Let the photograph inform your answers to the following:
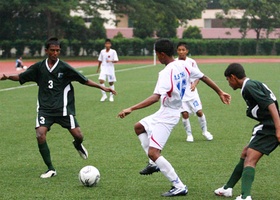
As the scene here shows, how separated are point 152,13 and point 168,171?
5036cm

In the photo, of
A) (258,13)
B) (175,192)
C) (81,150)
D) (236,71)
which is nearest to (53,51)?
(81,150)

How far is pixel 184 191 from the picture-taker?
25.0 ft

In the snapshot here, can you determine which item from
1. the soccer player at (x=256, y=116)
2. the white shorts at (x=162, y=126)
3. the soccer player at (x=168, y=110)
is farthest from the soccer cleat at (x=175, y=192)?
the soccer player at (x=256, y=116)

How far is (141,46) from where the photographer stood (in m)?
66.1

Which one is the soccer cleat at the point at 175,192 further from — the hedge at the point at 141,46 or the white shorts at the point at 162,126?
the hedge at the point at 141,46

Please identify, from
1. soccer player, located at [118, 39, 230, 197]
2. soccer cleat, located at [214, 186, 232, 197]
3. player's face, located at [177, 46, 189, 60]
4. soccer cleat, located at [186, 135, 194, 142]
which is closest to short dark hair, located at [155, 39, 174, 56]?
soccer player, located at [118, 39, 230, 197]

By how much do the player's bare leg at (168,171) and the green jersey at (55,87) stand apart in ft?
6.03

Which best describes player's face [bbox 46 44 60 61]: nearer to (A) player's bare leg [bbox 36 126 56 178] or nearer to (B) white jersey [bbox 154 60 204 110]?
(A) player's bare leg [bbox 36 126 56 178]

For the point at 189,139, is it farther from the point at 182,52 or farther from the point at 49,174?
the point at 49,174

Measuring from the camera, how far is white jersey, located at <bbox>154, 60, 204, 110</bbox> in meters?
7.40

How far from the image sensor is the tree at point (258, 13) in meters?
67.8

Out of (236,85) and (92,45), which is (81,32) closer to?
(92,45)

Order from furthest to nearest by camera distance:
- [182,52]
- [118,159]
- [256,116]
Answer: [182,52] < [118,159] < [256,116]

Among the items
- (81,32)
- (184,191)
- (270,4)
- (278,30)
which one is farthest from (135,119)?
(278,30)
